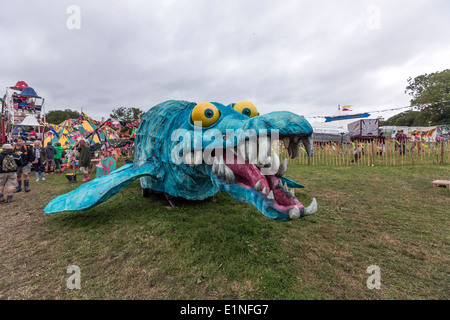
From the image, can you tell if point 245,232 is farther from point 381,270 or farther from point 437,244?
point 437,244

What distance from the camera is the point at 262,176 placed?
2068mm

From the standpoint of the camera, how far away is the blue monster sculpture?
1774 mm

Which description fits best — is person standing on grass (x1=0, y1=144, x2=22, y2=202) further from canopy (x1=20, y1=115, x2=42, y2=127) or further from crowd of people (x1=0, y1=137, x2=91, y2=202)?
canopy (x1=20, y1=115, x2=42, y2=127)

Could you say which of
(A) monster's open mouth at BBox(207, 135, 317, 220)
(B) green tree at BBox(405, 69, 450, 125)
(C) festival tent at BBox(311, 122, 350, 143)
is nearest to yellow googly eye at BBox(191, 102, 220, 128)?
(A) monster's open mouth at BBox(207, 135, 317, 220)

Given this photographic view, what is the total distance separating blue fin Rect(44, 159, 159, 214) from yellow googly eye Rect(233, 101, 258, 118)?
1738 millimetres

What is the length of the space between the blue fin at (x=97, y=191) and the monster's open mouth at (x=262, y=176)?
1816 mm

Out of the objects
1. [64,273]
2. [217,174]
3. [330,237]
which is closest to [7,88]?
[64,273]

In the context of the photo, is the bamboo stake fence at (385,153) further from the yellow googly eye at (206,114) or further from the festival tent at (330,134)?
the festival tent at (330,134)

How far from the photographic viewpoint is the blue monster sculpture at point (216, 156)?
1774 millimetres

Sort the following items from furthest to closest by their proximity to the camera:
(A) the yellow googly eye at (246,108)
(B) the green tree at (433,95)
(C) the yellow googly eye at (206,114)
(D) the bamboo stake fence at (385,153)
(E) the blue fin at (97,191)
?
(B) the green tree at (433,95) → (D) the bamboo stake fence at (385,153) → (E) the blue fin at (97,191) → (A) the yellow googly eye at (246,108) → (C) the yellow googly eye at (206,114)

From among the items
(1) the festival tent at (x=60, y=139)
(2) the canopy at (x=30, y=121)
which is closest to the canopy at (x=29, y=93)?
(2) the canopy at (x=30, y=121)

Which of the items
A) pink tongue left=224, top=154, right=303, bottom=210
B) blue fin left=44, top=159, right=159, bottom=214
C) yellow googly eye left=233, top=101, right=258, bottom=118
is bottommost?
blue fin left=44, top=159, right=159, bottom=214
